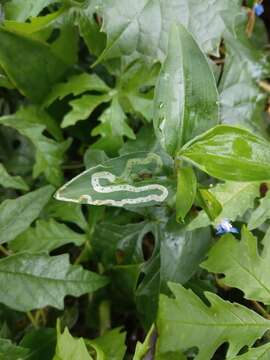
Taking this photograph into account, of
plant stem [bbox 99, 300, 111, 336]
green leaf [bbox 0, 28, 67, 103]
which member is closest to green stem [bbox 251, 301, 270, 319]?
plant stem [bbox 99, 300, 111, 336]

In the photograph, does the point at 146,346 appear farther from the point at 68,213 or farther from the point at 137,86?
the point at 137,86

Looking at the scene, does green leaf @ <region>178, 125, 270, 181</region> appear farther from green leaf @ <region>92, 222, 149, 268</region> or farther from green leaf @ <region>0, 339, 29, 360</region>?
green leaf @ <region>0, 339, 29, 360</region>

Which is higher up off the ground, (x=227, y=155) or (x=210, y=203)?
(x=227, y=155)

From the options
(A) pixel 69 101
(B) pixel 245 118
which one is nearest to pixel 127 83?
(A) pixel 69 101

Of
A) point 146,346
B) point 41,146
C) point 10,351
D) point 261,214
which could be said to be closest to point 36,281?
point 10,351

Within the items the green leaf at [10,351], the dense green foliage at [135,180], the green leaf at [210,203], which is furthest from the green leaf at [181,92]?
the green leaf at [10,351]

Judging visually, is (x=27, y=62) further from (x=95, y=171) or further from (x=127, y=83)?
(x=95, y=171)
